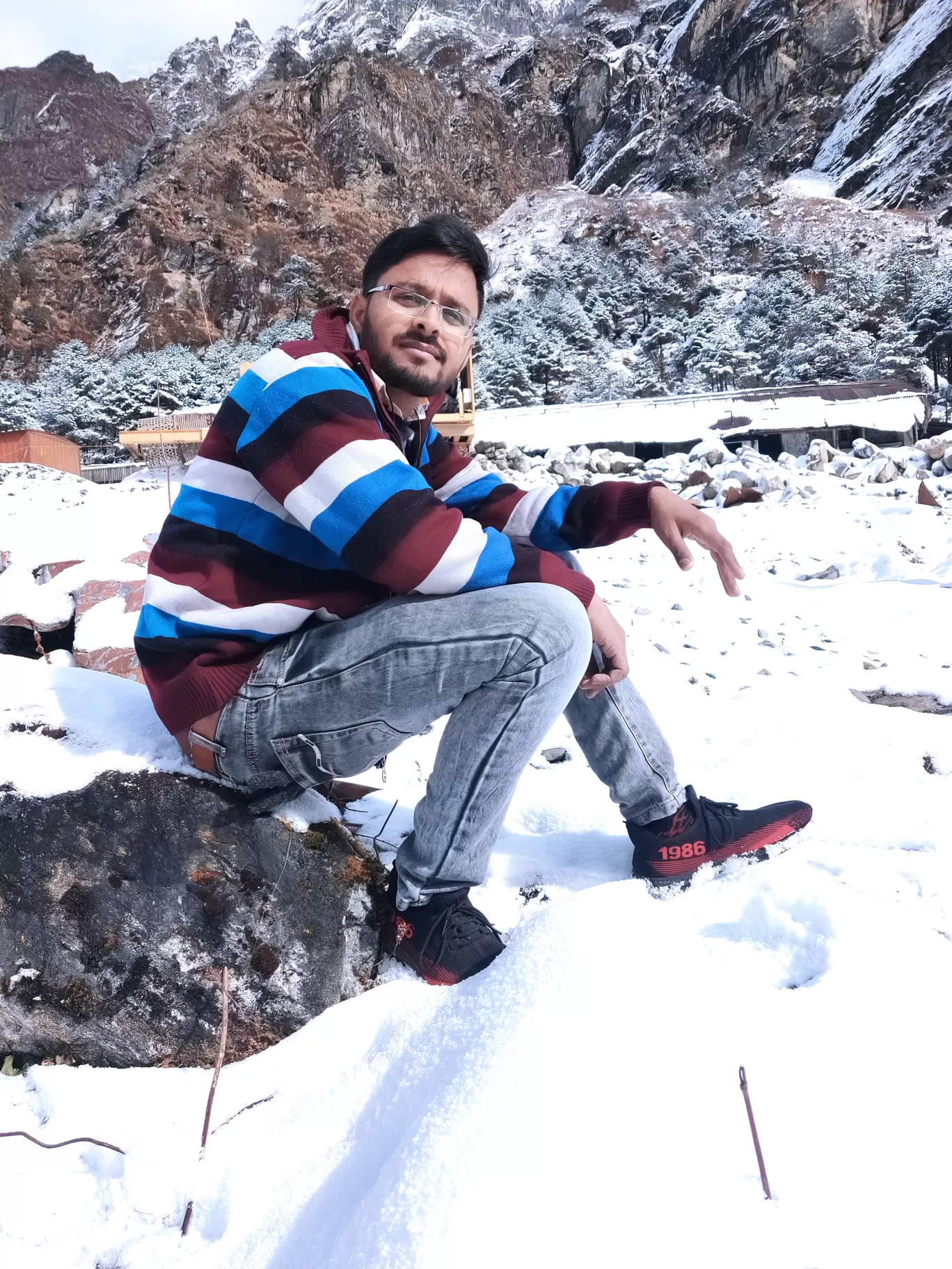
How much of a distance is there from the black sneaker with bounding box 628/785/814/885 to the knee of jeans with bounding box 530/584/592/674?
1.71ft

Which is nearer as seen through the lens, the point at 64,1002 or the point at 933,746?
the point at 64,1002

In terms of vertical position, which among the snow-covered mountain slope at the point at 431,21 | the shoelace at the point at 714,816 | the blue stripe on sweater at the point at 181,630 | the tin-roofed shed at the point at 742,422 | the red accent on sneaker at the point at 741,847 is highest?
the snow-covered mountain slope at the point at 431,21

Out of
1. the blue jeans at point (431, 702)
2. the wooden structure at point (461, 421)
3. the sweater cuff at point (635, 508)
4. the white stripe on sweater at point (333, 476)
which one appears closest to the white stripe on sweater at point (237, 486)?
the white stripe on sweater at point (333, 476)

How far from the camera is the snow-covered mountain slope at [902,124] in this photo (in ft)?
137

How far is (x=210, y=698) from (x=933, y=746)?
1958 millimetres

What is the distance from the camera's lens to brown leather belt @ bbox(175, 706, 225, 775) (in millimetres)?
1323

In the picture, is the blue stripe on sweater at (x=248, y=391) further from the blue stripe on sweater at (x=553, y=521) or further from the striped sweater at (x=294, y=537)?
the blue stripe on sweater at (x=553, y=521)

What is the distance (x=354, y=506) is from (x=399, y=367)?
1.51 ft

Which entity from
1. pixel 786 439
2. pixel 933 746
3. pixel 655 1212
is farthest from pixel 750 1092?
pixel 786 439

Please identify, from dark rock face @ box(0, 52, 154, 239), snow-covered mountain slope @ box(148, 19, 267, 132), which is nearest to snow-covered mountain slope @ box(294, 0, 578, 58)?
snow-covered mountain slope @ box(148, 19, 267, 132)

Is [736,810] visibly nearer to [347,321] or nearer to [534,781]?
[534,781]

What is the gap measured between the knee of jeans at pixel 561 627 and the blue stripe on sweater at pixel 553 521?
18.6 inches

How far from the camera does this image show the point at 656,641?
10.7 ft

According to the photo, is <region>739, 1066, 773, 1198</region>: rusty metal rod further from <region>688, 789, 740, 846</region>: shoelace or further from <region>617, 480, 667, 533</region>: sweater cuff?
<region>617, 480, 667, 533</region>: sweater cuff
